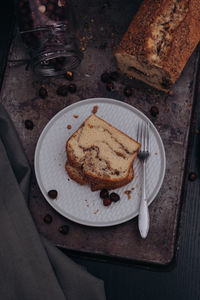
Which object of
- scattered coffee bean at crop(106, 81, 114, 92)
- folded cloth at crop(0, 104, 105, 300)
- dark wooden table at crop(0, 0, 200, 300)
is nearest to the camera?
folded cloth at crop(0, 104, 105, 300)

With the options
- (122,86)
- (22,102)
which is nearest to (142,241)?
(122,86)

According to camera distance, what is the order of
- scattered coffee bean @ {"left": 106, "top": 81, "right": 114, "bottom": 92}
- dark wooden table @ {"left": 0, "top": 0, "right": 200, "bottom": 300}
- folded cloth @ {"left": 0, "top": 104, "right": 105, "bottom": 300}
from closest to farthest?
folded cloth @ {"left": 0, "top": 104, "right": 105, "bottom": 300}, dark wooden table @ {"left": 0, "top": 0, "right": 200, "bottom": 300}, scattered coffee bean @ {"left": 106, "top": 81, "right": 114, "bottom": 92}

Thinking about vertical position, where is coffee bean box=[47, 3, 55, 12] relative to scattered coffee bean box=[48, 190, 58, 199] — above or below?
above

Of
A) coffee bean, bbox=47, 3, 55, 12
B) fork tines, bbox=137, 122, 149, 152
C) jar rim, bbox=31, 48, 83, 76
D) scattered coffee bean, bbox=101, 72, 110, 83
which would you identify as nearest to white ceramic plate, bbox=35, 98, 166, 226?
fork tines, bbox=137, 122, 149, 152

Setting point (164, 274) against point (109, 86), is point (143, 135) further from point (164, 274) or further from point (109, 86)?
point (164, 274)

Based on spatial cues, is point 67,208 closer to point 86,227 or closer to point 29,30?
point 86,227

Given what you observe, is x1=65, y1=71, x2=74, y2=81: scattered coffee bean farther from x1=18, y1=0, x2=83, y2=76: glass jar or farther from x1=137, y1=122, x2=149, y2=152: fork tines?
x1=137, y1=122, x2=149, y2=152: fork tines
